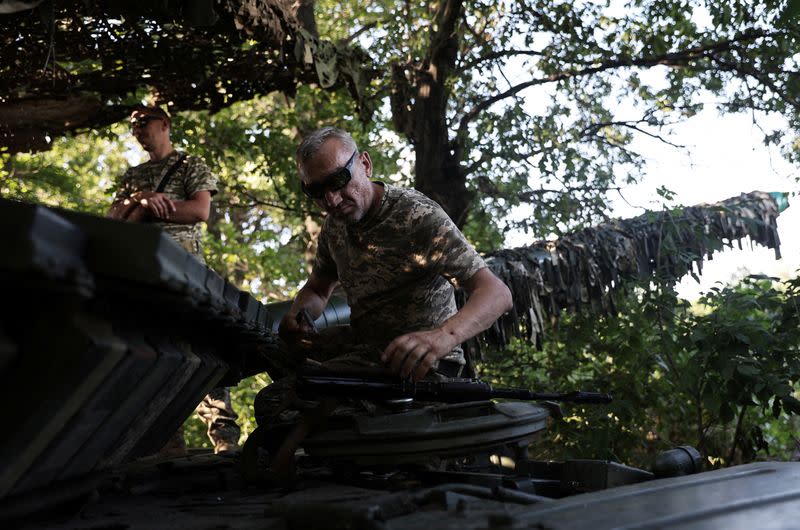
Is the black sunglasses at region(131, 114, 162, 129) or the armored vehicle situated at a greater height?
the black sunglasses at region(131, 114, 162, 129)

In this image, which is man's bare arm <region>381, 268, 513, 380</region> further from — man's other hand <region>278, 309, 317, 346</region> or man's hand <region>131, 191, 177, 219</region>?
man's hand <region>131, 191, 177, 219</region>

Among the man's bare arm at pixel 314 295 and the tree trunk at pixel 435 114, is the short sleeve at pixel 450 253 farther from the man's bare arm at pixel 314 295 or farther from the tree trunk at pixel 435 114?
the tree trunk at pixel 435 114

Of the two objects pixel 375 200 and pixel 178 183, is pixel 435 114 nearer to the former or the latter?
pixel 178 183

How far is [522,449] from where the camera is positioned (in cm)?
304

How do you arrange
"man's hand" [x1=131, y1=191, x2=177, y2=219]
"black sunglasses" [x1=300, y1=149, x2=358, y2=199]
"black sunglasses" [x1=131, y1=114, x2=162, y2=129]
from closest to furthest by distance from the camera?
"black sunglasses" [x1=300, y1=149, x2=358, y2=199]
"man's hand" [x1=131, y1=191, x2=177, y2=219]
"black sunglasses" [x1=131, y1=114, x2=162, y2=129]

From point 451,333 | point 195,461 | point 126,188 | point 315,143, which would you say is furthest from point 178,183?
point 451,333

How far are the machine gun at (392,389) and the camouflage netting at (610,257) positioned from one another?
4.16 m

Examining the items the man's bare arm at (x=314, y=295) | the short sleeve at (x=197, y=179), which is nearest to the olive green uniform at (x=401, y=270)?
the man's bare arm at (x=314, y=295)

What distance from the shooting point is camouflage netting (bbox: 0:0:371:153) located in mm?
→ 5531

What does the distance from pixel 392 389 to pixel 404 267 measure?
98cm

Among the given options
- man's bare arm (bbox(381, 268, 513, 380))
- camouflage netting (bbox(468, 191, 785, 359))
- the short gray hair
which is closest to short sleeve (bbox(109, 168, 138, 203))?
the short gray hair

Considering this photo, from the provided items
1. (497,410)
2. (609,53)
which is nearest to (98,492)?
(497,410)

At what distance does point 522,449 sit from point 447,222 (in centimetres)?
127

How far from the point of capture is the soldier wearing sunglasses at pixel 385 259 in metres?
3.88
